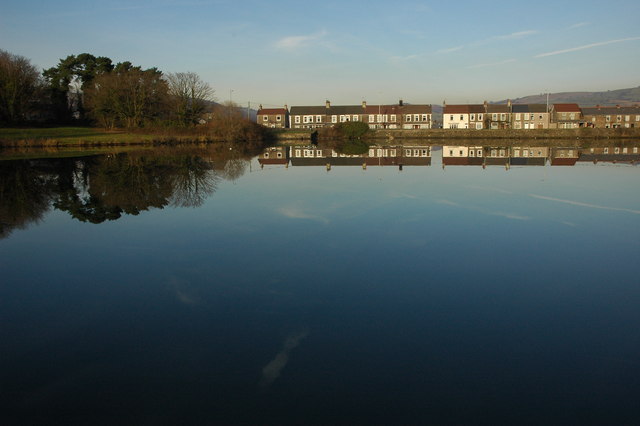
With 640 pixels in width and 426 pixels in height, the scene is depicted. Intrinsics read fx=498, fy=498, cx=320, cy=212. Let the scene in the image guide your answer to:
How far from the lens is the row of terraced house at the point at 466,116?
79438 millimetres

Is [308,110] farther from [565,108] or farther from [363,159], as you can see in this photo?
[363,159]

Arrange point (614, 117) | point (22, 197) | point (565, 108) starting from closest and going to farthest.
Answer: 1. point (22, 197)
2. point (565, 108)
3. point (614, 117)

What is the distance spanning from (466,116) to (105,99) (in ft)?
178

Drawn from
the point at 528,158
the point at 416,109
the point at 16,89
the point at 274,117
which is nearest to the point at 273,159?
the point at 528,158

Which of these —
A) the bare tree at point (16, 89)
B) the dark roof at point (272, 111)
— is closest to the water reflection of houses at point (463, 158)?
the bare tree at point (16, 89)

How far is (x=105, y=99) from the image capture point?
50.8 m

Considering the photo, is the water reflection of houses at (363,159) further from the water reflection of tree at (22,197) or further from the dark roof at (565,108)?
the dark roof at (565,108)

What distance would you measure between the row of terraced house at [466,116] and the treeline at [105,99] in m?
33.6

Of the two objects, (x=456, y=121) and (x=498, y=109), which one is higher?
(x=498, y=109)

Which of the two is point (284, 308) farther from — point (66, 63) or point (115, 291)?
point (66, 63)

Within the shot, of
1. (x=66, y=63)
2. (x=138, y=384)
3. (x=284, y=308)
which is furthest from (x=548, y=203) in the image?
(x=66, y=63)

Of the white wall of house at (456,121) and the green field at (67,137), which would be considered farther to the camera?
the white wall of house at (456,121)

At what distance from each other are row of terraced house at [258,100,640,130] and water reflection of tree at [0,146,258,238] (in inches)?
2515

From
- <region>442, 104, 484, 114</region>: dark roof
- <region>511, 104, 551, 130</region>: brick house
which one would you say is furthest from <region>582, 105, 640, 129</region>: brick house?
<region>442, 104, 484, 114</region>: dark roof
